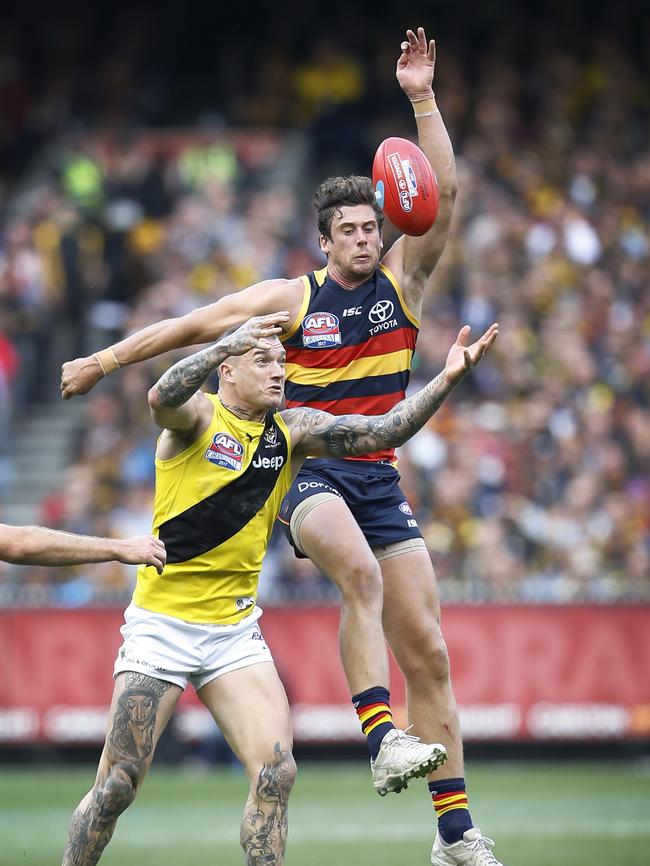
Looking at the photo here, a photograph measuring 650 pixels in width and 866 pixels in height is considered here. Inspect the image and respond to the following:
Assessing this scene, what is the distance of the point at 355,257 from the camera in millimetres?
8094

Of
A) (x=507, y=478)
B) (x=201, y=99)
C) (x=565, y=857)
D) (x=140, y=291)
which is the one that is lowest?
(x=565, y=857)

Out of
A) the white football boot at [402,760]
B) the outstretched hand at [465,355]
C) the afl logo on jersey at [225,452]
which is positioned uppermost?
the outstretched hand at [465,355]

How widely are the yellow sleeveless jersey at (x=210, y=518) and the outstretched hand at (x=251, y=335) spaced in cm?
62

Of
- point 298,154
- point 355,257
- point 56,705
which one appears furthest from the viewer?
point 298,154

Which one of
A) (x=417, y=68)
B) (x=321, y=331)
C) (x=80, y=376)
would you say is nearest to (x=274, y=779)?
(x=80, y=376)

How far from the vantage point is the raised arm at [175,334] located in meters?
7.70

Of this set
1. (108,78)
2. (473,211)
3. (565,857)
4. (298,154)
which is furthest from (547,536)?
(108,78)

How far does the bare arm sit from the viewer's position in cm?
704

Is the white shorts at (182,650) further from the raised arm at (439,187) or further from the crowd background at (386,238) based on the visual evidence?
the crowd background at (386,238)

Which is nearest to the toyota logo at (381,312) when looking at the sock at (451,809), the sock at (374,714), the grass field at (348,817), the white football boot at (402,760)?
the sock at (374,714)

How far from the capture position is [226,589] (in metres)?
7.84

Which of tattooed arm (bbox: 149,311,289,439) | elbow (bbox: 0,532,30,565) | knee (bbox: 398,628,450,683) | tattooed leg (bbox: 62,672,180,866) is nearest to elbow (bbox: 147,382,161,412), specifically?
tattooed arm (bbox: 149,311,289,439)

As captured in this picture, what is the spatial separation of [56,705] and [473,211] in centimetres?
764

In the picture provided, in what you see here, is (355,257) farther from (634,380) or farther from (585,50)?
(585,50)
